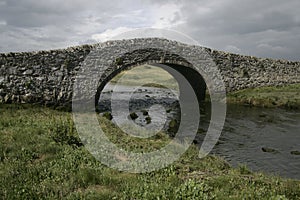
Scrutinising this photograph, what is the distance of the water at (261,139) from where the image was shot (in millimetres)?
13257

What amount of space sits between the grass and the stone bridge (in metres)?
9.69

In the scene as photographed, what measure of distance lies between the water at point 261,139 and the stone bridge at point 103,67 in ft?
16.4

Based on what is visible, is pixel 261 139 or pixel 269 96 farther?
pixel 269 96

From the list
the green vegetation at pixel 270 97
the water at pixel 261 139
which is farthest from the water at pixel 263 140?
the green vegetation at pixel 270 97

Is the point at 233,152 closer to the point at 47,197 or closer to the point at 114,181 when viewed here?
the point at 114,181

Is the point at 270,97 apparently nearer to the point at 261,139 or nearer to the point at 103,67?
the point at 261,139

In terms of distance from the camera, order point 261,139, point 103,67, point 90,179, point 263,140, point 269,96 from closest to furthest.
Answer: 1. point 90,179
2. point 263,140
3. point 261,139
4. point 103,67
5. point 269,96

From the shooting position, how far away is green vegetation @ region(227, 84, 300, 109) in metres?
31.6

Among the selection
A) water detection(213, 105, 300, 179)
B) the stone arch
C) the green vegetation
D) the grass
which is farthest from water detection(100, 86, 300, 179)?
the stone arch

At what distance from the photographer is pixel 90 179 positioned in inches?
298

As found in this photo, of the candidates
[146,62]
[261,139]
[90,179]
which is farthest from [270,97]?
[90,179]

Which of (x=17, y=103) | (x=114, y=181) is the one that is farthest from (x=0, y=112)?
(x=114, y=181)

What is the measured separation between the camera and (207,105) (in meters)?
32.8

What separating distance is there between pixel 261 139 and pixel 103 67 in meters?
12.8
